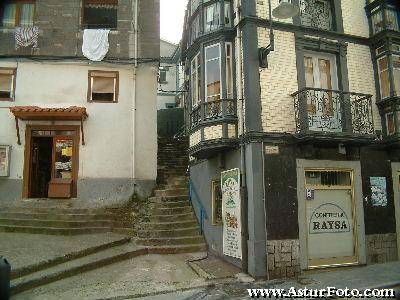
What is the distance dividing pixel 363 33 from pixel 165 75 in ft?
56.9

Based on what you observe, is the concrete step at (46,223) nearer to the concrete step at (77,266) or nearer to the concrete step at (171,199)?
the concrete step at (77,266)

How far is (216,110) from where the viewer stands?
10.2 m

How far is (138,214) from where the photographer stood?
12648mm

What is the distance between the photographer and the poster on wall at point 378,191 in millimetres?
10297

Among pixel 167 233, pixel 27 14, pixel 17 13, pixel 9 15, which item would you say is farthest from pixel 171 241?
pixel 9 15

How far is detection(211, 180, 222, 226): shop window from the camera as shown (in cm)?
1102

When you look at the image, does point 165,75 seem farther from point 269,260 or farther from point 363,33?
point 269,260

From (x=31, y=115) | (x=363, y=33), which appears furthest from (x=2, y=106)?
(x=363, y=33)

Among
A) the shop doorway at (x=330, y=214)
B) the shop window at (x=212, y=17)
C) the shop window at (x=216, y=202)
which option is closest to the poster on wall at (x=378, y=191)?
the shop doorway at (x=330, y=214)

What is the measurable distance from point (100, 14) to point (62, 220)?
903 centimetres

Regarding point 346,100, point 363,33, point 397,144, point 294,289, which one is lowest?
point 294,289

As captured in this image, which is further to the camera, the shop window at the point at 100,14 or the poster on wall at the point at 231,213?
the shop window at the point at 100,14

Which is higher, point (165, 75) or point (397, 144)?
point (165, 75)

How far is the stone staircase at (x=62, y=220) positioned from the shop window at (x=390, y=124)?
8707 mm
